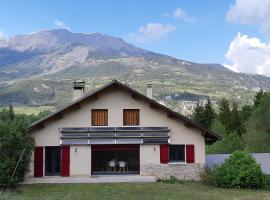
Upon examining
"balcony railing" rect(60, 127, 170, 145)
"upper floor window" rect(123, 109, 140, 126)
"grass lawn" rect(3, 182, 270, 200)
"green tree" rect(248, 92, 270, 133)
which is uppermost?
"green tree" rect(248, 92, 270, 133)

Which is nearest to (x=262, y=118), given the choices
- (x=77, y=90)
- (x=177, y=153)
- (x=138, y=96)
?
(x=177, y=153)

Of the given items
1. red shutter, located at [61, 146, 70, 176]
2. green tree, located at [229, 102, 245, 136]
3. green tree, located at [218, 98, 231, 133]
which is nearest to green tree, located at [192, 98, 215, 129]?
green tree, located at [218, 98, 231, 133]

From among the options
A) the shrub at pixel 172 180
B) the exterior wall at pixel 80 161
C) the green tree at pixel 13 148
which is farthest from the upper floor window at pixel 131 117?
the green tree at pixel 13 148

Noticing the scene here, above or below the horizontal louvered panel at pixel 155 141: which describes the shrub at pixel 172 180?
below

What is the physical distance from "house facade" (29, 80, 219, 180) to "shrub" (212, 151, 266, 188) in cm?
320

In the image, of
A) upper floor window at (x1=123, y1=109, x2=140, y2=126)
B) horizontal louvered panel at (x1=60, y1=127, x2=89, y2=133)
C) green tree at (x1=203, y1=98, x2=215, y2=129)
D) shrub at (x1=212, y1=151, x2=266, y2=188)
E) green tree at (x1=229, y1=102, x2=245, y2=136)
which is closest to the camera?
shrub at (x1=212, y1=151, x2=266, y2=188)

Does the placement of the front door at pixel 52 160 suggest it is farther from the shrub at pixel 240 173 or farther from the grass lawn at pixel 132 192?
the shrub at pixel 240 173

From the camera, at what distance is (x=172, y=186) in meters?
25.9

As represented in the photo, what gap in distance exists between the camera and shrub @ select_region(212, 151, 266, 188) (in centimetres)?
2517

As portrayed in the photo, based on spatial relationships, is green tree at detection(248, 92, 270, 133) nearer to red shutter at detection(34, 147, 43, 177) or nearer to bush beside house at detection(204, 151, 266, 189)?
bush beside house at detection(204, 151, 266, 189)

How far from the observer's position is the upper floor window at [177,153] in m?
29.3

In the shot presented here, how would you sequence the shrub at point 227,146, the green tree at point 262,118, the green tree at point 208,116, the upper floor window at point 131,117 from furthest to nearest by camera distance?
the green tree at point 208,116 → the green tree at point 262,118 → the shrub at point 227,146 → the upper floor window at point 131,117

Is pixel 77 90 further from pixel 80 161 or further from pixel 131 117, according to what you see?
pixel 80 161

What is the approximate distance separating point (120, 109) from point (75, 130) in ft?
10.5
